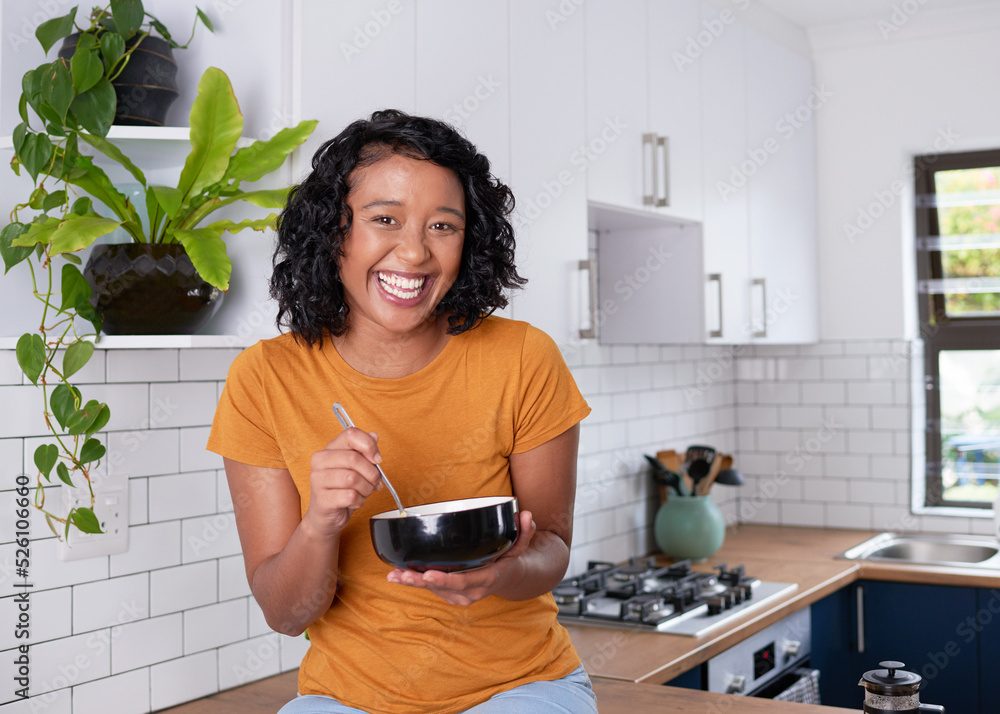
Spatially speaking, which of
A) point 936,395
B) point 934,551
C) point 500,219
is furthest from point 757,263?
point 500,219

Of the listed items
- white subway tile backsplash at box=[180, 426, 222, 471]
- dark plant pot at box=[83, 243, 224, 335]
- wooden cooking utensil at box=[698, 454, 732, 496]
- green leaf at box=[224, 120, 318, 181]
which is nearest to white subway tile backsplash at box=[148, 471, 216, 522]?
white subway tile backsplash at box=[180, 426, 222, 471]

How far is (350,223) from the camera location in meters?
1.31

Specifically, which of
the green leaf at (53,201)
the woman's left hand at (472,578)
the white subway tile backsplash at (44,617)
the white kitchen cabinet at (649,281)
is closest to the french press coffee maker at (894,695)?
the woman's left hand at (472,578)

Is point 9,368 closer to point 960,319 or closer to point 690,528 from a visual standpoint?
point 690,528

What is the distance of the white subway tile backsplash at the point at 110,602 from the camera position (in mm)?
1662

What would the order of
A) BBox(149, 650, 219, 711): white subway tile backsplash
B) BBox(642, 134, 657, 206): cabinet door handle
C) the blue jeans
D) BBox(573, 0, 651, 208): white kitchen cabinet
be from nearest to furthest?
the blue jeans
BBox(149, 650, 219, 711): white subway tile backsplash
BBox(573, 0, 651, 208): white kitchen cabinet
BBox(642, 134, 657, 206): cabinet door handle

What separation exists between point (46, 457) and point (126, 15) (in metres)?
0.68

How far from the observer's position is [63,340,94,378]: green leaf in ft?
4.88

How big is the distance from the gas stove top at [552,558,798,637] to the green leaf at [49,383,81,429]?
1.13 m

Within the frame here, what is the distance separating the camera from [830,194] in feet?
12.4

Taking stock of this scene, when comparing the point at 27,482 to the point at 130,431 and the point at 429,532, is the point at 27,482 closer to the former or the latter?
the point at 130,431

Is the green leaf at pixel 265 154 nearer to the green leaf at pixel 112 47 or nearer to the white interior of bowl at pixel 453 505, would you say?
the green leaf at pixel 112 47

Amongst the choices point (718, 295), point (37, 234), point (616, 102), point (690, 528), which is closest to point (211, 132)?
point (37, 234)

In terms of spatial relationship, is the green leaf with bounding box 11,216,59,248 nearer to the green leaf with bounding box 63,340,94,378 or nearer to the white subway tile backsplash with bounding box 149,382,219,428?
the green leaf with bounding box 63,340,94,378
